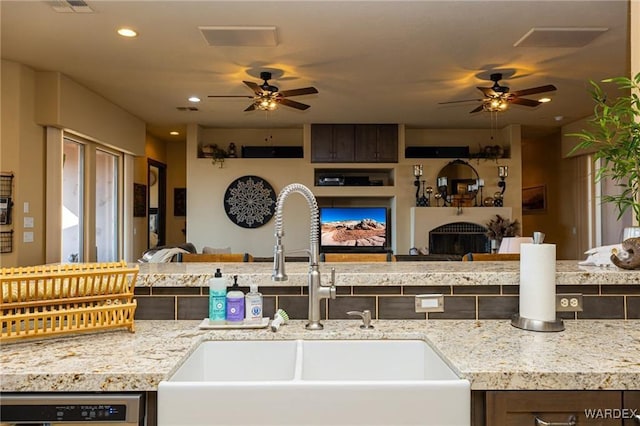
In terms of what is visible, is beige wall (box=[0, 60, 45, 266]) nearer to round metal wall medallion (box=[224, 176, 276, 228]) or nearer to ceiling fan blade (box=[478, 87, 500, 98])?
round metal wall medallion (box=[224, 176, 276, 228])

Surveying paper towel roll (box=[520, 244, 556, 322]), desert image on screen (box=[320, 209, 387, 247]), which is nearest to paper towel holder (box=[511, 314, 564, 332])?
paper towel roll (box=[520, 244, 556, 322])

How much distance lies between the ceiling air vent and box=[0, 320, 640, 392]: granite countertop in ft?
8.09

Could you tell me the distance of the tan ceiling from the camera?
9.86ft

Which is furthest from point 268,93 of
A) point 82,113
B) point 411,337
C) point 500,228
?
point 500,228

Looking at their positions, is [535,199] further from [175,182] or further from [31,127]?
[31,127]

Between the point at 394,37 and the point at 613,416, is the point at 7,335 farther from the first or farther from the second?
the point at 394,37

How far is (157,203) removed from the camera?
8109 millimetres

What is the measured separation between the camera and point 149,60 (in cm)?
402

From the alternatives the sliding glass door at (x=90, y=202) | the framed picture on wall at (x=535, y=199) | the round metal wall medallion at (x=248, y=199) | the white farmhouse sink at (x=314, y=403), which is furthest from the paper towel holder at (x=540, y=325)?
the framed picture on wall at (x=535, y=199)

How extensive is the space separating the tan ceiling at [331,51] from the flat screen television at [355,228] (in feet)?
6.16

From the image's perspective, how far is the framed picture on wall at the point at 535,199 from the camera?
7.93 meters

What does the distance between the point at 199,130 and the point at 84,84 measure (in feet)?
8.07

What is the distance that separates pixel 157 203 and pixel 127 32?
16.9 ft

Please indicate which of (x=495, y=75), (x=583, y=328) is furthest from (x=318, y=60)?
(x=583, y=328)
